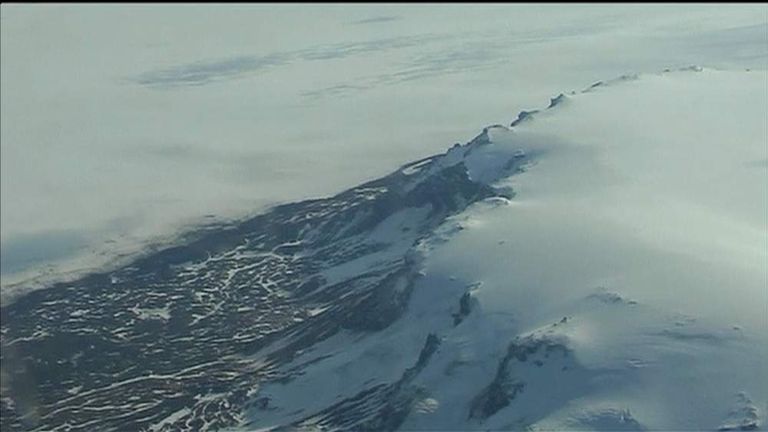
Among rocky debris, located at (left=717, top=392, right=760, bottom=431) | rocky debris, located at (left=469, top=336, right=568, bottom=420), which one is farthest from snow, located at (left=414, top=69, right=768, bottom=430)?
rocky debris, located at (left=469, top=336, right=568, bottom=420)

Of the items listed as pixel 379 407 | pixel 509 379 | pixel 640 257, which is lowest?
pixel 379 407

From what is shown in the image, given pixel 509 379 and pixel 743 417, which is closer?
pixel 743 417

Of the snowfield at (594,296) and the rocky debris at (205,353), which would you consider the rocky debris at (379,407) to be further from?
the snowfield at (594,296)

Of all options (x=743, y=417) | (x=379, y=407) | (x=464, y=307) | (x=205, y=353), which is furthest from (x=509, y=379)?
(x=205, y=353)

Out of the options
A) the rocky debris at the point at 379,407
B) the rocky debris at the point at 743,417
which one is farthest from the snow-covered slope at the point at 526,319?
the rocky debris at the point at 379,407

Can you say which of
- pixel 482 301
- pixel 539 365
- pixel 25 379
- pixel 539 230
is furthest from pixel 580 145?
pixel 25 379

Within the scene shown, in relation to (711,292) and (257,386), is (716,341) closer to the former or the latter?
(711,292)

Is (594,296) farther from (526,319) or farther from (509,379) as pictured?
(509,379)
